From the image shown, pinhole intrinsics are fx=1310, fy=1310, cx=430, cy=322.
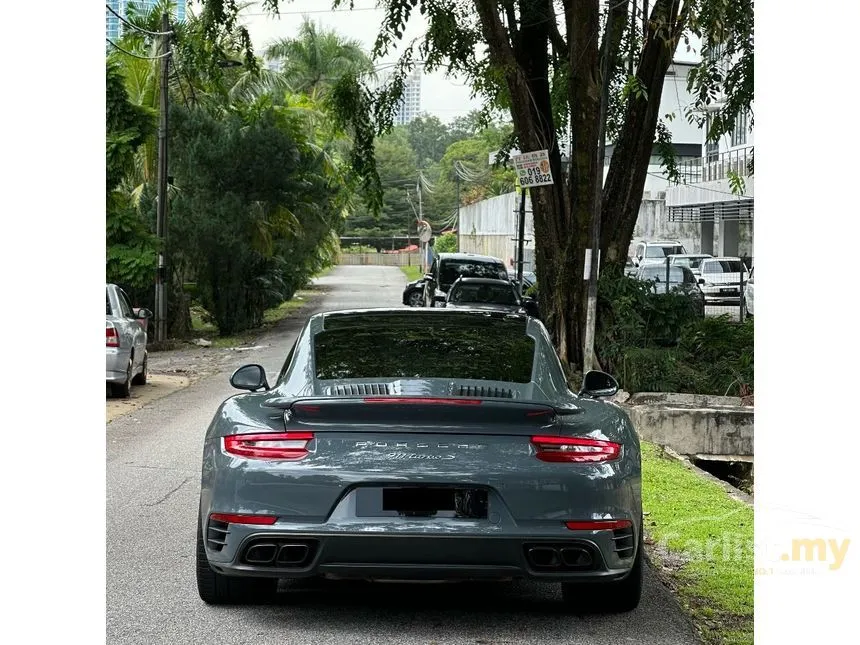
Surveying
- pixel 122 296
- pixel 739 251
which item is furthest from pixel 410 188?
pixel 122 296

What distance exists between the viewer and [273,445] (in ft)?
18.6

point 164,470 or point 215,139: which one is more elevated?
point 215,139

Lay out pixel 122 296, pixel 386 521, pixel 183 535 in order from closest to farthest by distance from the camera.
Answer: pixel 386 521
pixel 183 535
pixel 122 296

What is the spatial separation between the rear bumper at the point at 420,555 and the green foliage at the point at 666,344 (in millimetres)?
9565

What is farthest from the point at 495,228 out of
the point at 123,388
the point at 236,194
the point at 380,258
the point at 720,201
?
the point at 123,388

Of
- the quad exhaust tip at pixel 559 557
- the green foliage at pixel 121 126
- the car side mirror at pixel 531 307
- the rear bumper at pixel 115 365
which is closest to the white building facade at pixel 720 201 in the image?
the car side mirror at pixel 531 307

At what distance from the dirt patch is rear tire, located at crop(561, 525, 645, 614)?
9.49 meters

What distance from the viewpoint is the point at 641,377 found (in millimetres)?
15242

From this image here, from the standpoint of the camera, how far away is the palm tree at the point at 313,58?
60469 millimetres

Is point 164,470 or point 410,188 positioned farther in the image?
point 410,188

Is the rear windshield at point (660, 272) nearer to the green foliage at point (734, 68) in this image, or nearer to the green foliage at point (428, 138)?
the green foliage at point (734, 68)

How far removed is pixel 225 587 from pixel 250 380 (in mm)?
1168
